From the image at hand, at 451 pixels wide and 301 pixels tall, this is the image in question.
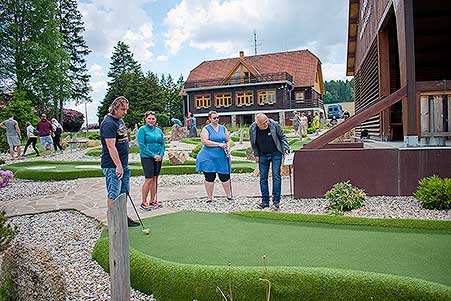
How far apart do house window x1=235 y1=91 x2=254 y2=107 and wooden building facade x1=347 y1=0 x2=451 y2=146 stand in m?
26.9

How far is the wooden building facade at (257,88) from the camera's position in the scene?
43656 millimetres

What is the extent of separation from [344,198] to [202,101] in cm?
4094

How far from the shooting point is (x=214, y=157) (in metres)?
7.62

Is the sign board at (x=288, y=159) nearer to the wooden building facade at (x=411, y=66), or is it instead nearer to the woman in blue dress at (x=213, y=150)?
the woman in blue dress at (x=213, y=150)

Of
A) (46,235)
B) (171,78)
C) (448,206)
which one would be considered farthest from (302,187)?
(171,78)

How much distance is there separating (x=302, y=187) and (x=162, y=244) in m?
3.49

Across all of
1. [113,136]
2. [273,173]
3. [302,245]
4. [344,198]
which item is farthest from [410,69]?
[113,136]

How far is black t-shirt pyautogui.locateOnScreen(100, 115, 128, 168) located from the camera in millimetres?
5484

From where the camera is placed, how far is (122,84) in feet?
184

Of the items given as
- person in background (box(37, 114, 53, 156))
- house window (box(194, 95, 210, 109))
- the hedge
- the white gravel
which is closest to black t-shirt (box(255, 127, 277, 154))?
the white gravel

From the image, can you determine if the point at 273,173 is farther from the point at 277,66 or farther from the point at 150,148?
the point at 277,66

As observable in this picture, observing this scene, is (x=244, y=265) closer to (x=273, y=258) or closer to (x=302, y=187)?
(x=273, y=258)

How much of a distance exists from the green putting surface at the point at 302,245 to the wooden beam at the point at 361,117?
7.97 feet

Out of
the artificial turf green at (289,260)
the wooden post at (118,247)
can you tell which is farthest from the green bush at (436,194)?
the wooden post at (118,247)
